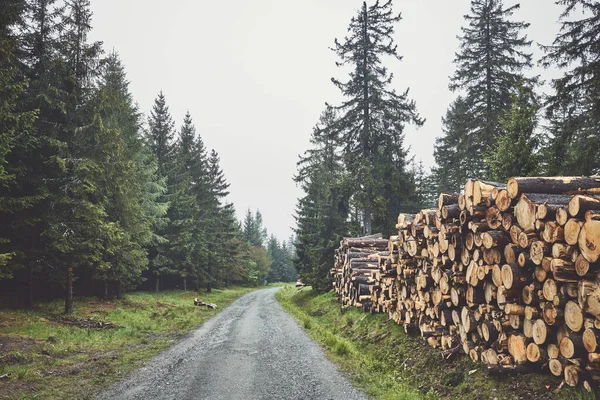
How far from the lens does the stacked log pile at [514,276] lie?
4.67 m

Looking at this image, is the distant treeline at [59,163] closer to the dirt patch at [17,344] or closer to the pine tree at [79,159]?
the pine tree at [79,159]

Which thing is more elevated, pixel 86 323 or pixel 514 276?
pixel 514 276

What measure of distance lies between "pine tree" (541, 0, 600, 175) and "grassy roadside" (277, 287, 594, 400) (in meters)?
9.81

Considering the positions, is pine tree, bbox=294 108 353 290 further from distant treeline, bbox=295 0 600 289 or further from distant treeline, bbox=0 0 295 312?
distant treeline, bbox=0 0 295 312

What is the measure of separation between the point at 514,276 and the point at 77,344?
39.2 ft

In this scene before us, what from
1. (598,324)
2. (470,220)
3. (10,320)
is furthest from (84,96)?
(598,324)

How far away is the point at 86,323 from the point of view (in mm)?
14555

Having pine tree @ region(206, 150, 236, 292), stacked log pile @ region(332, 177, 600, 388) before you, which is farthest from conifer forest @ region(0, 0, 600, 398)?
pine tree @ region(206, 150, 236, 292)

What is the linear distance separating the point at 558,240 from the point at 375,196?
672 inches

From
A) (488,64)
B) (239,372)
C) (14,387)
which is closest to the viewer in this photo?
(14,387)

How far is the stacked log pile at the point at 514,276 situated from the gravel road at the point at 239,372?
8.37ft

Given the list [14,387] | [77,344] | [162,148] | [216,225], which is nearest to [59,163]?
[77,344]

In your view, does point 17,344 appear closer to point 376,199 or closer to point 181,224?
point 376,199

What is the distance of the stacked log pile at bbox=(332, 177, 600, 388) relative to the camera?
4.67m
